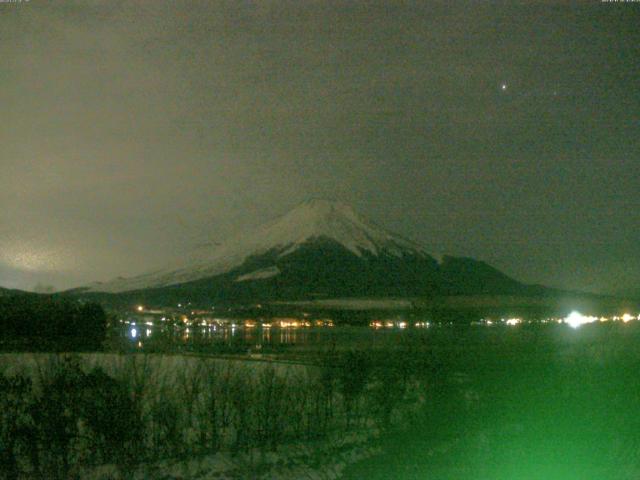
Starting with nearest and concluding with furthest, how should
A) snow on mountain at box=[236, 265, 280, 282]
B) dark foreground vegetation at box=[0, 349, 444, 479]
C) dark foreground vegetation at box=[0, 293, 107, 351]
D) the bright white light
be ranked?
dark foreground vegetation at box=[0, 349, 444, 479] < dark foreground vegetation at box=[0, 293, 107, 351] < the bright white light < snow on mountain at box=[236, 265, 280, 282]

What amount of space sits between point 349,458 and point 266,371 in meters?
2.25

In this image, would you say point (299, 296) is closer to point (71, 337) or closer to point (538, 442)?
point (71, 337)

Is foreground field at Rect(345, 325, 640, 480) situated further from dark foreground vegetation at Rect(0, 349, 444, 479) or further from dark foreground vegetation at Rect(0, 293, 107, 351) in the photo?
dark foreground vegetation at Rect(0, 293, 107, 351)

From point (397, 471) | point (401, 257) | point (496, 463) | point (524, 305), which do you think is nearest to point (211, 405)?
point (397, 471)

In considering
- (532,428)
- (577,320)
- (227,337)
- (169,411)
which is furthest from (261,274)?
(169,411)

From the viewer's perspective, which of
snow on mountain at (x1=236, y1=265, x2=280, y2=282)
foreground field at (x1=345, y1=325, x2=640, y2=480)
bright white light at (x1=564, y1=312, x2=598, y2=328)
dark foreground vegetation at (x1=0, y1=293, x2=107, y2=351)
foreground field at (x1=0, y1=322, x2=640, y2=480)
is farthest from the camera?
snow on mountain at (x1=236, y1=265, x2=280, y2=282)

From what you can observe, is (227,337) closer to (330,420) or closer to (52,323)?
(52,323)

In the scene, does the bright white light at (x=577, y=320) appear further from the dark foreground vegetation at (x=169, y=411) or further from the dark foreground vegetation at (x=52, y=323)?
the dark foreground vegetation at (x=169, y=411)

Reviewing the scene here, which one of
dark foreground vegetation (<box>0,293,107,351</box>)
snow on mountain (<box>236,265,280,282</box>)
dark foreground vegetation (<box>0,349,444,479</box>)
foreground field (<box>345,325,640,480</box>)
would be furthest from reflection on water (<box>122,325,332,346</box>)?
snow on mountain (<box>236,265,280,282</box>)

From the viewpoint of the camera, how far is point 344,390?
14.8m

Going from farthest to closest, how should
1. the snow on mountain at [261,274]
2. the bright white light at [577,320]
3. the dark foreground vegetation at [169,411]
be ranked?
the snow on mountain at [261,274] < the bright white light at [577,320] < the dark foreground vegetation at [169,411]

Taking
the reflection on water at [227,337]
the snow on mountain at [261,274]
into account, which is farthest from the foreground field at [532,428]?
the snow on mountain at [261,274]

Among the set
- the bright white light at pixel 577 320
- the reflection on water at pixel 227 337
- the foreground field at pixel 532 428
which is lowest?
the foreground field at pixel 532 428

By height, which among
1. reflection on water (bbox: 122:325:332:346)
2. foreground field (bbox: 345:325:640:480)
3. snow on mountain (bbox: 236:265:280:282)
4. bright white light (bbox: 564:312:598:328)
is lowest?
→ foreground field (bbox: 345:325:640:480)
